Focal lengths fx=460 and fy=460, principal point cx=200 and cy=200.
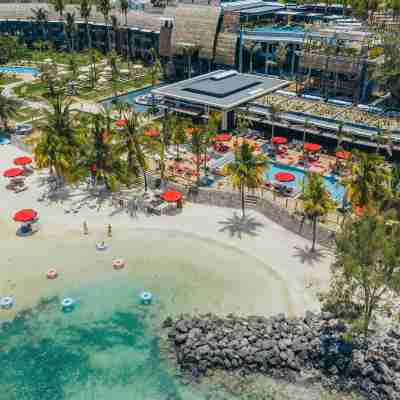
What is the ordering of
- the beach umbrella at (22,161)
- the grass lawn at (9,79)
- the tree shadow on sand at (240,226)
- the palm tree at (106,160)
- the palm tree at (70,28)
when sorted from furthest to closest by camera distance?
the palm tree at (70,28), the grass lawn at (9,79), the beach umbrella at (22,161), the palm tree at (106,160), the tree shadow on sand at (240,226)

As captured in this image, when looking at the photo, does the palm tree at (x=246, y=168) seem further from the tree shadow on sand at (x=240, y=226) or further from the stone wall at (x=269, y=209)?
the tree shadow on sand at (x=240, y=226)

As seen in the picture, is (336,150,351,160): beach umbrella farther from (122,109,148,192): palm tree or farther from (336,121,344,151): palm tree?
(122,109,148,192): palm tree

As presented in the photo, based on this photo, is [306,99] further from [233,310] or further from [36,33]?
[36,33]

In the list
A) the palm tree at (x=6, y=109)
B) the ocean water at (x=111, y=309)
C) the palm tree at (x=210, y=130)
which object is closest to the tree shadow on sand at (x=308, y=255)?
the ocean water at (x=111, y=309)

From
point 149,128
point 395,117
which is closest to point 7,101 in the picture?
point 149,128

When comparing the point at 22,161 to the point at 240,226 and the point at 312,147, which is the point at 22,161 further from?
the point at 312,147

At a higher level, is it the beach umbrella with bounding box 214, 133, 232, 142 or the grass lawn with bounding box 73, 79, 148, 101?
the grass lawn with bounding box 73, 79, 148, 101

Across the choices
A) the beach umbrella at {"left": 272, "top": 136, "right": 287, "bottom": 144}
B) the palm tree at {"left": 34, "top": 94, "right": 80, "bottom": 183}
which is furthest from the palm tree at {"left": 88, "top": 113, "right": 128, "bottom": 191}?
the beach umbrella at {"left": 272, "top": 136, "right": 287, "bottom": 144}
